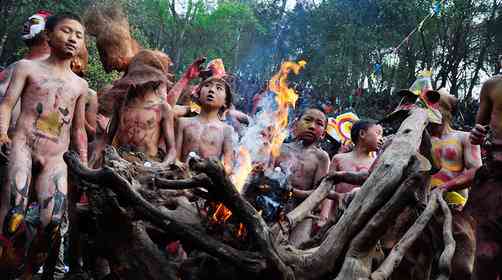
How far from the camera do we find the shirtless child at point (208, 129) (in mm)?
4957

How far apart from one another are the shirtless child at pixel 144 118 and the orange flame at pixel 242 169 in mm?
971

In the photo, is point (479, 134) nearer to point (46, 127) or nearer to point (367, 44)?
point (46, 127)

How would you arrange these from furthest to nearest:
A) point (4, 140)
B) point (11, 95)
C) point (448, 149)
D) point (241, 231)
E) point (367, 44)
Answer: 1. point (367, 44)
2. point (448, 149)
3. point (11, 95)
4. point (4, 140)
5. point (241, 231)

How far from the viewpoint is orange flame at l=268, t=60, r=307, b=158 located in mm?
4214

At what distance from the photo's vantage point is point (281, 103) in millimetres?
4531

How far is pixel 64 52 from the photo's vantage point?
3.87 meters

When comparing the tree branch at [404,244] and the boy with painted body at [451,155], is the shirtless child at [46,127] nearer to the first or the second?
the tree branch at [404,244]

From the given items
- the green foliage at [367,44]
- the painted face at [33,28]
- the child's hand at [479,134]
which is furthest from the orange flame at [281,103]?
the green foliage at [367,44]

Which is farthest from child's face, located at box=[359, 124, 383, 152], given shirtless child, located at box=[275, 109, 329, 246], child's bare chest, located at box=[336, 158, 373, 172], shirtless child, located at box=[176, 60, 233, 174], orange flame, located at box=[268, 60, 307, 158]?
shirtless child, located at box=[176, 60, 233, 174]

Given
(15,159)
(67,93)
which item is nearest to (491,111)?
(67,93)

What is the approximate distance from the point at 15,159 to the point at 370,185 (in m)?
2.38

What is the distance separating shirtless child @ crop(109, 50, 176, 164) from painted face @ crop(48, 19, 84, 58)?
1059 mm

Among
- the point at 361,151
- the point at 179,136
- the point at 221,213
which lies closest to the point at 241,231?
the point at 221,213

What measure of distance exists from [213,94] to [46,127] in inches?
68.6
